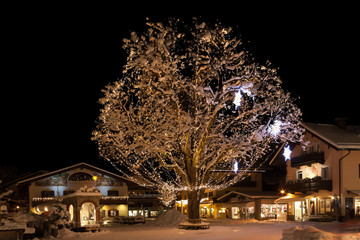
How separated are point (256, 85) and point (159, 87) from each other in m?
6.38

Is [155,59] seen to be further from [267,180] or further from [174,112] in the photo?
[267,180]

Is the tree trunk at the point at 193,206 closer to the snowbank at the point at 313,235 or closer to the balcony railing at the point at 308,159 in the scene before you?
the snowbank at the point at 313,235

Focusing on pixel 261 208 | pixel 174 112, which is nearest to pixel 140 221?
pixel 261 208

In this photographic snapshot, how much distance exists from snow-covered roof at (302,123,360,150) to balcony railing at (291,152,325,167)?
1.94 m

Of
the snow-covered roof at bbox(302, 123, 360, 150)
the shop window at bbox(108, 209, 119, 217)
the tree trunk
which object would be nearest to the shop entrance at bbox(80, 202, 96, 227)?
the tree trunk

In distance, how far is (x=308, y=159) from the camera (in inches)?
1722

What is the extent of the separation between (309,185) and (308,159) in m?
2.67

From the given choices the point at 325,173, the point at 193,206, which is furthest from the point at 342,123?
the point at 193,206

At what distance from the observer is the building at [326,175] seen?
38812mm

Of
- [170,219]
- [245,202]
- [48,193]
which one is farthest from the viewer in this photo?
[48,193]

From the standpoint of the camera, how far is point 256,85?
94.0ft

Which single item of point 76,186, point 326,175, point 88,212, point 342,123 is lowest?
point 88,212

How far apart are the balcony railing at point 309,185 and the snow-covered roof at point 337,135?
3788 mm

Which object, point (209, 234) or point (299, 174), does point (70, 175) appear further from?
point (209, 234)
